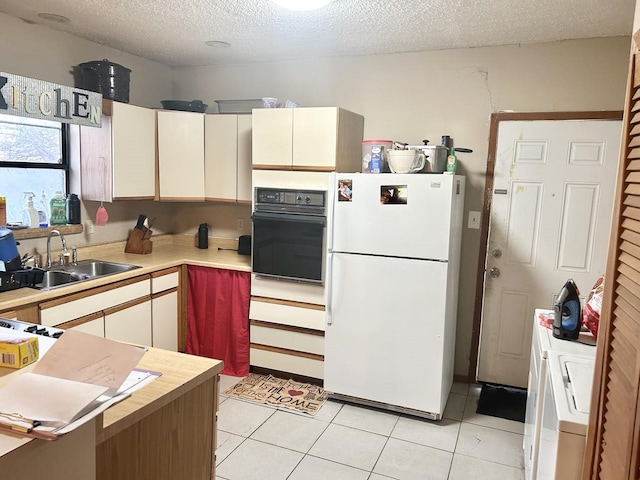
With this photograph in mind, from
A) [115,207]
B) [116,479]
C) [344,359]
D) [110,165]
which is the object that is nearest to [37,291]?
[110,165]

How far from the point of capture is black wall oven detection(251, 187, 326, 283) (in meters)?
3.31

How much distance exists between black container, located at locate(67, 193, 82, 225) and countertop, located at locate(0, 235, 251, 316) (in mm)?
215

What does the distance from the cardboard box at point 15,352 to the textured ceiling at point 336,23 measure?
2049 mm

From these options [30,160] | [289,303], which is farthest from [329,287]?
Result: [30,160]

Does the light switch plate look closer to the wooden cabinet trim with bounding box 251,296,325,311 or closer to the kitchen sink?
the wooden cabinet trim with bounding box 251,296,325,311

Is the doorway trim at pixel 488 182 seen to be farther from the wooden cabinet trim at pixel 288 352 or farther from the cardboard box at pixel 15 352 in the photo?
the cardboard box at pixel 15 352

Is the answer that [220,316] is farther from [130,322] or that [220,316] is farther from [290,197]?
[290,197]

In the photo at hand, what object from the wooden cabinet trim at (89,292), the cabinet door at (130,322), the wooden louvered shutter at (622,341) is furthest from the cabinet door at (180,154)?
the wooden louvered shutter at (622,341)

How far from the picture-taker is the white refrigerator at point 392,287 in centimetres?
292

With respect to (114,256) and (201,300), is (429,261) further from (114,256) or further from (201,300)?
(114,256)

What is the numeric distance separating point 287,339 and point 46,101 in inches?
82.7

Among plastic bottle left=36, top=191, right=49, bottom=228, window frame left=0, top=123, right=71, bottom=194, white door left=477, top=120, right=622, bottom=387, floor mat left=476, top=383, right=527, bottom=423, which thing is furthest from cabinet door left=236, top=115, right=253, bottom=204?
floor mat left=476, top=383, right=527, bottom=423

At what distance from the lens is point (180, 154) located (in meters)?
3.83

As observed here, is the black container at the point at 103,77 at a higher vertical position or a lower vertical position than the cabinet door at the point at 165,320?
higher
